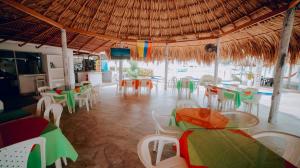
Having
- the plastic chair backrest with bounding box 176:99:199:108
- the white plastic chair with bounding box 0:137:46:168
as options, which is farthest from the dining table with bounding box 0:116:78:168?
the plastic chair backrest with bounding box 176:99:199:108

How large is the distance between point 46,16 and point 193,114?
202 inches

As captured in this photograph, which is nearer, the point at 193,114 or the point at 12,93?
the point at 193,114

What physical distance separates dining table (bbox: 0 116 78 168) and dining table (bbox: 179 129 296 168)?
4.86 feet

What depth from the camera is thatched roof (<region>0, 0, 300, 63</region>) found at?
12.2 ft

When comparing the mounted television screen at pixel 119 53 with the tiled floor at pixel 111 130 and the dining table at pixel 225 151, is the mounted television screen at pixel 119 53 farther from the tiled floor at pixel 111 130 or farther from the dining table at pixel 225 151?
the dining table at pixel 225 151

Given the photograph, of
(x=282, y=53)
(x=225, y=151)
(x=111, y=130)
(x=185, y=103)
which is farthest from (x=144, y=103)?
(x=282, y=53)

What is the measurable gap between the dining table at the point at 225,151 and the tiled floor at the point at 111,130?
1.24m

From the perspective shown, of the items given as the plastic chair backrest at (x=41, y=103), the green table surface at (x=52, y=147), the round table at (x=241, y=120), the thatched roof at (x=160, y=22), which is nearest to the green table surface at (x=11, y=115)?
the plastic chair backrest at (x=41, y=103)

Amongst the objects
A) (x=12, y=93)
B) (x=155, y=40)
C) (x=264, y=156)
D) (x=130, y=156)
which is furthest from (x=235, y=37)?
(x=12, y=93)

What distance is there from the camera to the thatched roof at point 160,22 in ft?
12.2

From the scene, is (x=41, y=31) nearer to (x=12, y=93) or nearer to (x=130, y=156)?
(x=12, y=93)

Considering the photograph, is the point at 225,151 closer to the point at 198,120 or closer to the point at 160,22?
the point at 198,120

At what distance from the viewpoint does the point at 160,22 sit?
6207 mm

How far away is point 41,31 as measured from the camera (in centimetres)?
535
